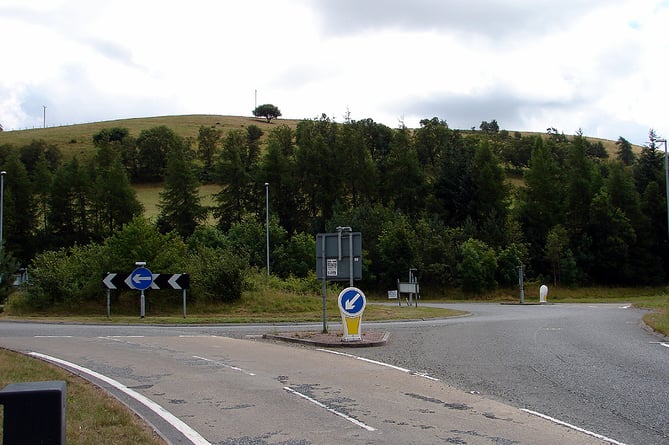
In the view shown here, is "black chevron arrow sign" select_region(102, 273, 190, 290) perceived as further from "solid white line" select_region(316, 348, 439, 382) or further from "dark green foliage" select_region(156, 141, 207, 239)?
"dark green foliage" select_region(156, 141, 207, 239)

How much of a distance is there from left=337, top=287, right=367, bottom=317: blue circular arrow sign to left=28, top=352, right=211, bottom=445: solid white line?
716 cm

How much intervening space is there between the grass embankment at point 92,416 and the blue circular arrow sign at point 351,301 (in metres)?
7.88

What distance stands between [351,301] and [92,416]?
10.3m

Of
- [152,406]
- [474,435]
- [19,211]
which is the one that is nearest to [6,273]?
[152,406]

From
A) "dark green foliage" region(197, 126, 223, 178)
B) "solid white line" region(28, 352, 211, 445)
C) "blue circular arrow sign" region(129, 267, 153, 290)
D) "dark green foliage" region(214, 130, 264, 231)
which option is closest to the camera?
"solid white line" region(28, 352, 211, 445)

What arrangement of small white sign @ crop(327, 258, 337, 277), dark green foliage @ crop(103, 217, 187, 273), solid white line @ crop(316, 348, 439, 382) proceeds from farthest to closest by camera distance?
dark green foliage @ crop(103, 217, 187, 273), small white sign @ crop(327, 258, 337, 277), solid white line @ crop(316, 348, 439, 382)

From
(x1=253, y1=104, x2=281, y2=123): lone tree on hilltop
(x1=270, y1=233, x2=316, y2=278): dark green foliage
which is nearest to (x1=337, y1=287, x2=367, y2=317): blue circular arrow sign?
(x1=270, y1=233, x2=316, y2=278): dark green foliage

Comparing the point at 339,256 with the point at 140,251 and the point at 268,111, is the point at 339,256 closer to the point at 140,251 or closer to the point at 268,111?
the point at 140,251

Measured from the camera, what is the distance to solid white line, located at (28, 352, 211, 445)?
7405 mm

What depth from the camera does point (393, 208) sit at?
75.5m

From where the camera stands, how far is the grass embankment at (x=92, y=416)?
682 cm

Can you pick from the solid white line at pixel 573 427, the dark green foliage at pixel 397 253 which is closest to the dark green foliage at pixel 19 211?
the dark green foliage at pixel 397 253

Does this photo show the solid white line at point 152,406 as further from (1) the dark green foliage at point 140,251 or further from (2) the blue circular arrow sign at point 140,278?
(1) the dark green foliage at point 140,251

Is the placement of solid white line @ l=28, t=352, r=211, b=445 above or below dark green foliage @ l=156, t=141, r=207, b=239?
below
